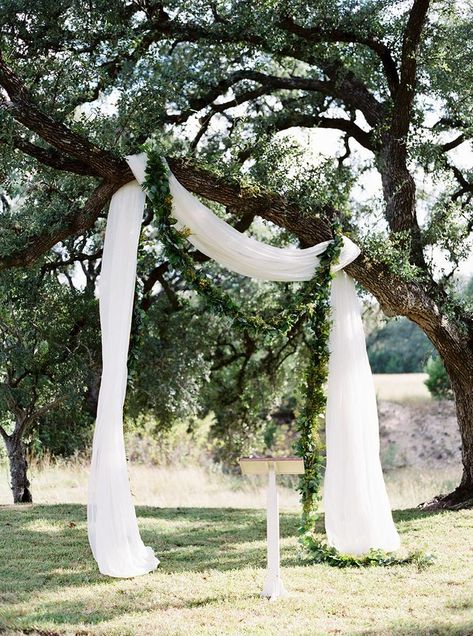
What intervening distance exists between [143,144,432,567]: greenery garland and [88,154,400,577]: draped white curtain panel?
12 centimetres

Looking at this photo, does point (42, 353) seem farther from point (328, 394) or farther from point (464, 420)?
point (464, 420)

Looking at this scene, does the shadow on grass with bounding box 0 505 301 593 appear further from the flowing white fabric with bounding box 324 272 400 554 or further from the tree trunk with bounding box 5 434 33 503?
the tree trunk with bounding box 5 434 33 503

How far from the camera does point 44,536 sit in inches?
314

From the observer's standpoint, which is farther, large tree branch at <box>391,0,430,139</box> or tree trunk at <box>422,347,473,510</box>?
tree trunk at <box>422,347,473,510</box>

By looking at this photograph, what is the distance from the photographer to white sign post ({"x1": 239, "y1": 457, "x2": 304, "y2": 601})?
17.9 ft

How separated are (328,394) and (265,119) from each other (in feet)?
12.2

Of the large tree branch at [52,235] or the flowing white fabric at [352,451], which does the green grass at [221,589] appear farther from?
the large tree branch at [52,235]

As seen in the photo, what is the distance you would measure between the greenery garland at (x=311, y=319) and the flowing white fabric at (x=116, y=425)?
0.90 ft

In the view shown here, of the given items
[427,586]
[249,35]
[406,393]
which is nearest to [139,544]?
[427,586]

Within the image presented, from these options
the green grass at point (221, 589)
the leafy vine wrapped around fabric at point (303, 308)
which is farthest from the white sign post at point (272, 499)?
the leafy vine wrapped around fabric at point (303, 308)

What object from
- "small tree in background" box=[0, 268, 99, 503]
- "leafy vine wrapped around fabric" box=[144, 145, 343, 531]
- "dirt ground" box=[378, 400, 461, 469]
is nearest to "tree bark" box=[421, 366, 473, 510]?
"leafy vine wrapped around fabric" box=[144, 145, 343, 531]

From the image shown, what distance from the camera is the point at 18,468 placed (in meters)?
10.6

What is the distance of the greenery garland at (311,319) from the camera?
273 inches

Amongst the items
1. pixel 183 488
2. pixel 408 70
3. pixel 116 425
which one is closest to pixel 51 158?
pixel 116 425
